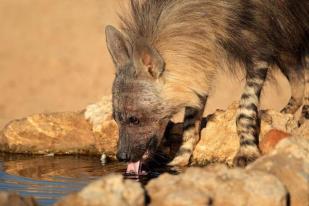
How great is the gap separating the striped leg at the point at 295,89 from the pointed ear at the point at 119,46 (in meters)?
2.08

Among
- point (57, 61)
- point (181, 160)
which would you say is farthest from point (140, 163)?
point (57, 61)

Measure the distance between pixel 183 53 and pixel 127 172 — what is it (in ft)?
3.33

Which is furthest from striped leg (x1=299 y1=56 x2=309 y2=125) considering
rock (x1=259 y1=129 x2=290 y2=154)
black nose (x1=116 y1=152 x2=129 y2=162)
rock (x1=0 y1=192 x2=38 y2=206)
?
rock (x1=0 y1=192 x2=38 y2=206)

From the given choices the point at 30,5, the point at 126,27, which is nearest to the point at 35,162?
the point at 126,27

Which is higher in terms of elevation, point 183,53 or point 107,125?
point 183,53

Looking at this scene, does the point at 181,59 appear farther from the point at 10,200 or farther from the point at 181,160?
the point at 10,200

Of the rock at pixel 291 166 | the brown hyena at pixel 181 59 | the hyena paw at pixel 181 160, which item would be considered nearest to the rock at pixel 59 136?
the hyena paw at pixel 181 160

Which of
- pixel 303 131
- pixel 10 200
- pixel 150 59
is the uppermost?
pixel 150 59

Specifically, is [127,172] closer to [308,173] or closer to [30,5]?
[308,173]

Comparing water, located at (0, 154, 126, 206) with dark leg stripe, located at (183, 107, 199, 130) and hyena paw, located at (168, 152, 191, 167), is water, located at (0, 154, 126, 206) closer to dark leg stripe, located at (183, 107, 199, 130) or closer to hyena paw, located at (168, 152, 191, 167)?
hyena paw, located at (168, 152, 191, 167)

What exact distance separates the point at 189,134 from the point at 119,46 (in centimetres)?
111

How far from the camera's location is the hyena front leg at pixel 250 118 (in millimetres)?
7875

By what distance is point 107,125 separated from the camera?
8594 millimetres

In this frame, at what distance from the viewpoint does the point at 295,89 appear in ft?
30.7
